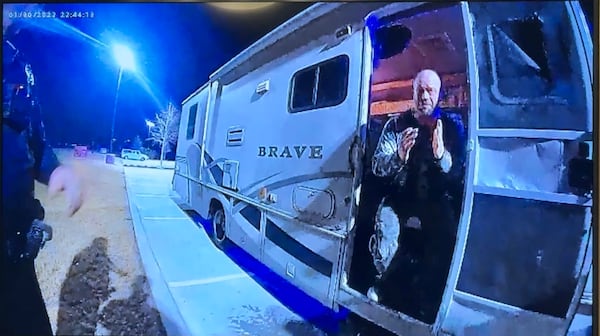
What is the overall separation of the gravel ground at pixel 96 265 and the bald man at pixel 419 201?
0.63 metres

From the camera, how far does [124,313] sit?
69.1 inches

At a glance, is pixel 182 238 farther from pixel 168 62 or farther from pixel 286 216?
pixel 168 62

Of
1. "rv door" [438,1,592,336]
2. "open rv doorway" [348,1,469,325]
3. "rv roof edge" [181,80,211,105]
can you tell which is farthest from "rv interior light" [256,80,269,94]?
"rv door" [438,1,592,336]

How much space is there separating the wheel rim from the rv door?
0.61 m

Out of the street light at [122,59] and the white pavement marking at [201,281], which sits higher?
the street light at [122,59]

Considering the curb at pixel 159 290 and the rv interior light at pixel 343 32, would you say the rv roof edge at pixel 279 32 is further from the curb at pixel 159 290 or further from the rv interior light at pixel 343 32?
the curb at pixel 159 290

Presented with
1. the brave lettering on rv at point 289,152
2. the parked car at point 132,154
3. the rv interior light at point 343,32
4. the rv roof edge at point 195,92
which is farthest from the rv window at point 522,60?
the parked car at point 132,154

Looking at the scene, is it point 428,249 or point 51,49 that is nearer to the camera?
point 428,249

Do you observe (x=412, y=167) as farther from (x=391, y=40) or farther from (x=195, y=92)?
(x=195, y=92)

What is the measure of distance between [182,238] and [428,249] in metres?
0.65

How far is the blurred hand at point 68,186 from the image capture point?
1781mm

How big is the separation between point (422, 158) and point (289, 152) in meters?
0.35

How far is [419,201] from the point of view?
1653 millimetres

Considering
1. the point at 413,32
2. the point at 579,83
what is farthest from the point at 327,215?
the point at 579,83
